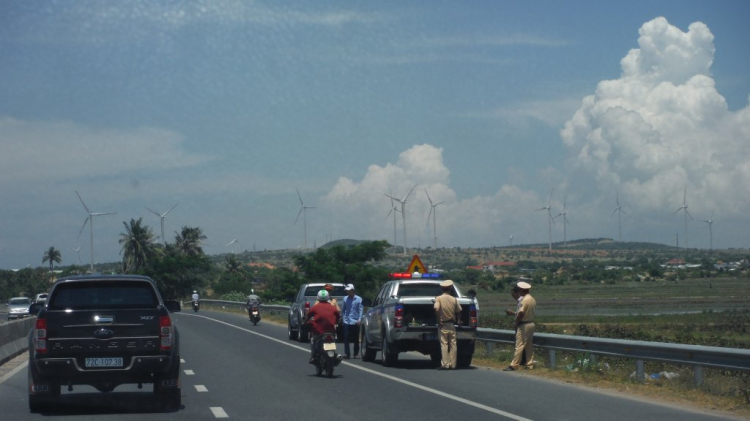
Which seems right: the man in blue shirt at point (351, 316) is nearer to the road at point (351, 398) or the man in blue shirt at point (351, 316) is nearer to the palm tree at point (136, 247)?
the road at point (351, 398)

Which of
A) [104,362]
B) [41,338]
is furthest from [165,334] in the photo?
[41,338]

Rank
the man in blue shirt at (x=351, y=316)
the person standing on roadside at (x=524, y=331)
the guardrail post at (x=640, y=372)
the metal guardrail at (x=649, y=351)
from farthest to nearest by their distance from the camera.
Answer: the man in blue shirt at (x=351, y=316)
the person standing on roadside at (x=524, y=331)
the guardrail post at (x=640, y=372)
the metal guardrail at (x=649, y=351)

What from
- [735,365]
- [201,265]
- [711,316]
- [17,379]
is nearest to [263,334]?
[17,379]

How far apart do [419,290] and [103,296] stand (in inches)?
423

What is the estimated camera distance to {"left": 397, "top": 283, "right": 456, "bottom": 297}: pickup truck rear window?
22586mm

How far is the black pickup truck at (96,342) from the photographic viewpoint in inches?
507

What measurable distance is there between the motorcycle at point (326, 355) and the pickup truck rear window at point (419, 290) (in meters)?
3.48

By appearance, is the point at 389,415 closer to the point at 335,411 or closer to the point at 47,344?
the point at 335,411

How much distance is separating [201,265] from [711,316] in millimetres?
62101

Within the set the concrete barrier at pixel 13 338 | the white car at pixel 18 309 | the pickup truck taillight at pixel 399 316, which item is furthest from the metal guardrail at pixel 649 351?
the white car at pixel 18 309

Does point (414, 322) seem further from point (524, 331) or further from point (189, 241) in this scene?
point (189, 241)

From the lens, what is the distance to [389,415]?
1320 centimetres

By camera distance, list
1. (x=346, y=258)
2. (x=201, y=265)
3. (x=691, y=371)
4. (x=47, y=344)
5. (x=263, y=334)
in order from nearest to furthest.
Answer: (x=47, y=344)
(x=691, y=371)
(x=263, y=334)
(x=346, y=258)
(x=201, y=265)

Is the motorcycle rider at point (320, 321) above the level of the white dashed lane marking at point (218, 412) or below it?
above
